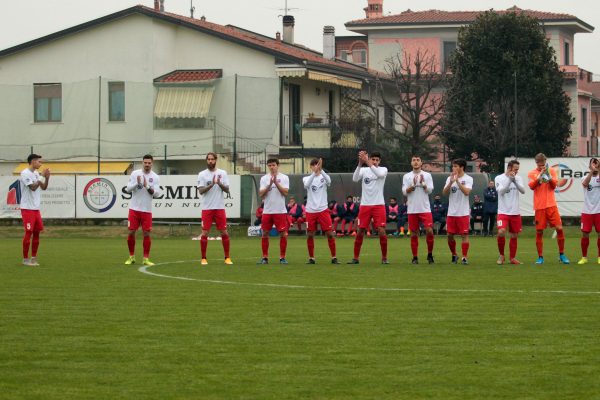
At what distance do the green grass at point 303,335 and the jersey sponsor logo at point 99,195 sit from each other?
86.6ft

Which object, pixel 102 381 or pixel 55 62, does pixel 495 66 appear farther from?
pixel 102 381

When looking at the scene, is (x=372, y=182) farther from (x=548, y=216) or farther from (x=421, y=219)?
(x=548, y=216)

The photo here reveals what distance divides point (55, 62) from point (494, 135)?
2243 centimetres

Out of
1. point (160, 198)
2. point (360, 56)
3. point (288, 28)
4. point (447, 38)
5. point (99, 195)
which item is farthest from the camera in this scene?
point (360, 56)

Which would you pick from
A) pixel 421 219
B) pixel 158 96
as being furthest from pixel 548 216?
pixel 158 96

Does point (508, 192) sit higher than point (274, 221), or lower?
higher

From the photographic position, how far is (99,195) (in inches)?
1844

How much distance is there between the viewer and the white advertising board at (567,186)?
45.2 m

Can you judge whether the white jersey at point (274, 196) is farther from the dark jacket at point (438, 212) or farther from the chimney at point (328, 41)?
the chimney at point (328, 41)

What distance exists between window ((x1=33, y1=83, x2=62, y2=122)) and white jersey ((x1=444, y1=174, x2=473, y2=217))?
115 feet

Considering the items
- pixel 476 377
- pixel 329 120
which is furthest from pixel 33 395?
pixel 329 120

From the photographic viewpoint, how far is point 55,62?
58.5 meters

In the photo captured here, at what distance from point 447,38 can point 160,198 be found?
41.2 metres

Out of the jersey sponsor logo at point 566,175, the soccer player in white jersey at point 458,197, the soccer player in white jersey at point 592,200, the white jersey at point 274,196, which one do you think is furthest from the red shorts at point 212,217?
the jersey sponsor logo at point 566,175
